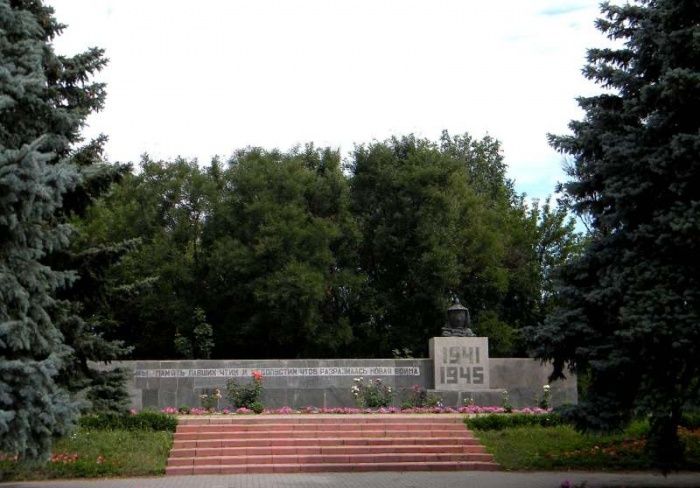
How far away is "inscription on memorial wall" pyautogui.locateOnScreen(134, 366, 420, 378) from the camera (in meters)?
22.8

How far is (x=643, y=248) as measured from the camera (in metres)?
11.2

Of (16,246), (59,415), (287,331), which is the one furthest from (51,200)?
(287,331)

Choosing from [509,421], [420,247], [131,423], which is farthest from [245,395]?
[420,247]

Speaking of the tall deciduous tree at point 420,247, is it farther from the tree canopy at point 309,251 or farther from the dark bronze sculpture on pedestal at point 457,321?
the dark bronze sculpture on pedestal at point 457,321

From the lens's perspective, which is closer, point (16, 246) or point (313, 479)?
point (16, 246)

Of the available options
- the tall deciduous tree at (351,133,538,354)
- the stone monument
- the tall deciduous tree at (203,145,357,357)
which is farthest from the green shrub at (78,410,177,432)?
the tall deciduous tree at (351,133,538,354)

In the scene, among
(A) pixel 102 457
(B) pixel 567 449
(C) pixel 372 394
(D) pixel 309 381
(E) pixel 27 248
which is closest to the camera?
(E) pixel 27 248

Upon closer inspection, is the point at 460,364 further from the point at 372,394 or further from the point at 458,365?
the point at 372,394

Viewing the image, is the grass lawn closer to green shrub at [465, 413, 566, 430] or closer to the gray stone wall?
green shrub at [465, 413, 566, 430]

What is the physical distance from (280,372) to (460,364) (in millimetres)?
5088

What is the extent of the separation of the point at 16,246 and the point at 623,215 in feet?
26.1

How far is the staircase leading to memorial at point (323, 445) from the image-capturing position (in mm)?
15484

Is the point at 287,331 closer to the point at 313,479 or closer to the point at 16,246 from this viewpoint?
the point at 313,479

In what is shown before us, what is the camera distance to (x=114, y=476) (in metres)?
14.5
